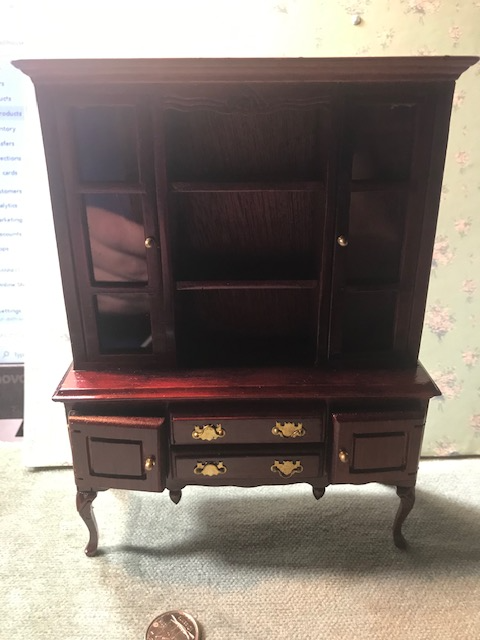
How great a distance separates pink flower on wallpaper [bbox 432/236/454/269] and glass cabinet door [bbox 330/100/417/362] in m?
0.42

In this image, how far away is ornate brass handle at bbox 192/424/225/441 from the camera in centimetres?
133

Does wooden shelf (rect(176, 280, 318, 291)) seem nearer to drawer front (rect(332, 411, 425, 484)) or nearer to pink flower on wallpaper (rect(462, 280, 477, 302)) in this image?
drawer front (rect(332, 411, 425, 484))

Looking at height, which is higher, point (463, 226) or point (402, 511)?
point (463, 226)

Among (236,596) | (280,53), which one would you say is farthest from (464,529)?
(280,53)

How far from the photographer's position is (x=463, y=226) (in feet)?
5.48

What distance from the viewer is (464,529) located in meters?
1.65

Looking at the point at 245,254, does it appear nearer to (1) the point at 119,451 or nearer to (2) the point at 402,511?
(1) the point at 119,451

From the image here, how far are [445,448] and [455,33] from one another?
52.0 inches

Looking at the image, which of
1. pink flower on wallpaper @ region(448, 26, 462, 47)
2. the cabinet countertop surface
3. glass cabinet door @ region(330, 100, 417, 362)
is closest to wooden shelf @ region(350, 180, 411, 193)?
glass cabinet door @ region(330, 100, 417, 362)

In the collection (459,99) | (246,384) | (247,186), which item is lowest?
(246,384)

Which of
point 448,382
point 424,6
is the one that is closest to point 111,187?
point 424,6

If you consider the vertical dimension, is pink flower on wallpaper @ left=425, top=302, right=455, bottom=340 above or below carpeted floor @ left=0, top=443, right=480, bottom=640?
above

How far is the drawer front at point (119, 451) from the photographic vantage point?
132cm

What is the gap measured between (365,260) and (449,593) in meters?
0.90
